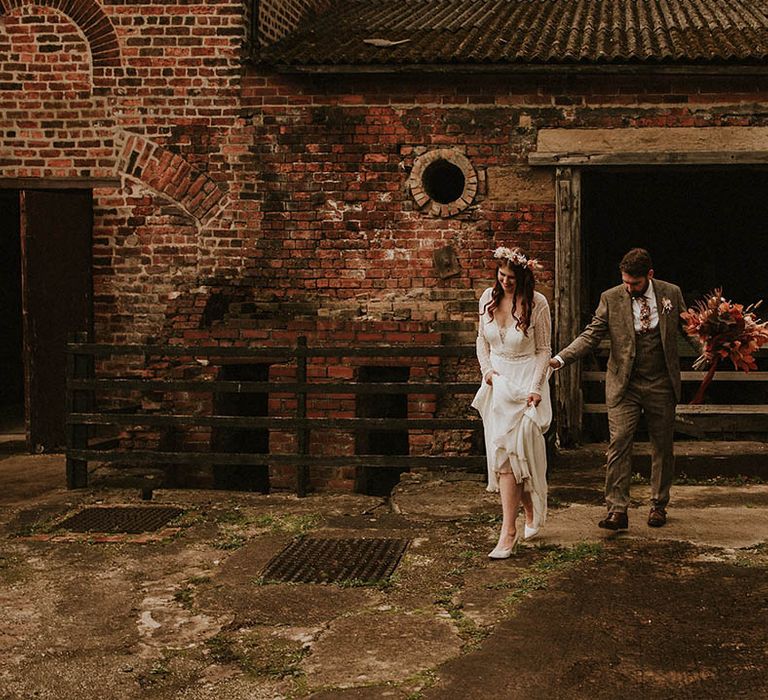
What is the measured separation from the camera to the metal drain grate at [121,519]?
6.95 m

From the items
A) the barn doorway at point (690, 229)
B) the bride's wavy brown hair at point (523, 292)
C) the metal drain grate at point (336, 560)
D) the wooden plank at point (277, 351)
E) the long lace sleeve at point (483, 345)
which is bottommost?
the metal drain grate at point (336, 560)

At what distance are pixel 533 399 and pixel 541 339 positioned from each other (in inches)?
15.2

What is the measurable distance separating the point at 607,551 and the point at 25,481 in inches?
211

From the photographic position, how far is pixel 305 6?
1227cm

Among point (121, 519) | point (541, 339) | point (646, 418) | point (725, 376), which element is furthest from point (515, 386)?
point (725, 376)

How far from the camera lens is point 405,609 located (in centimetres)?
509

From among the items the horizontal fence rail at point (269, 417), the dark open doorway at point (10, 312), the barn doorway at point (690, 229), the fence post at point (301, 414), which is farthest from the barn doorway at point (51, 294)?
the barn doorway at point (690, 229)

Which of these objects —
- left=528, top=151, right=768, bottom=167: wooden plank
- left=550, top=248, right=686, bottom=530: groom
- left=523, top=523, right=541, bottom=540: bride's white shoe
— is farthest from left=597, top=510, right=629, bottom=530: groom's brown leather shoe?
left=528, top=151, right=768, bottom=167: wooden plank

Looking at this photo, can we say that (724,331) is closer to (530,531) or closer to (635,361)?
(635,361)

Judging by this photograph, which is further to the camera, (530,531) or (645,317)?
(645,317)

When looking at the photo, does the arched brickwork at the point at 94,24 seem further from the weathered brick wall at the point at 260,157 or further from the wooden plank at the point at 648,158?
the wooden plank at the point at 648,158

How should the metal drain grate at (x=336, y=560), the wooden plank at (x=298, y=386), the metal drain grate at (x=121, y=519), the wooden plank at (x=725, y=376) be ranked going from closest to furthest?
the metal drain grate at (x=336, y=560) < the metal drain grate at (x=121, y=519) < the wooden plank at (x=298, y=386) < the wooden plank at (x=725, y=376)

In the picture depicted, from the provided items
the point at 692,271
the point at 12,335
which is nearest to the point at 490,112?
the point at 692,271

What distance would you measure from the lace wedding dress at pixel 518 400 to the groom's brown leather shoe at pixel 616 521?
0.54 meters
